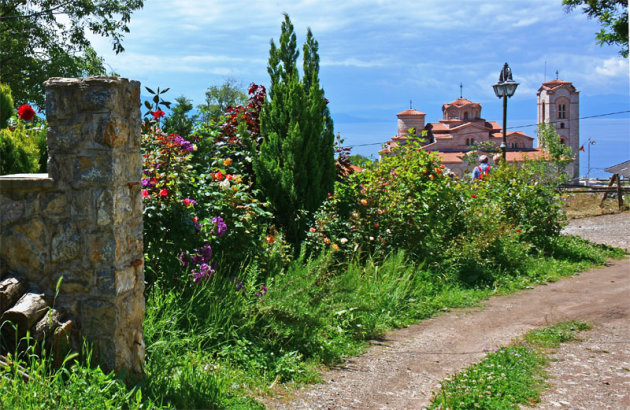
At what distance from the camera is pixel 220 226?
5.30 metres

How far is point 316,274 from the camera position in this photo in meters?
5.24

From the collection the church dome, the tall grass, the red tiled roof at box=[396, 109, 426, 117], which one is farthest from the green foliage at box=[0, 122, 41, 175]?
the church dome

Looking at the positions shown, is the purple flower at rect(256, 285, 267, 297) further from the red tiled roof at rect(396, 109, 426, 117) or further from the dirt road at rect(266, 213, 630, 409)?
the red tiled roof at rect(396, 109, 426, 117)

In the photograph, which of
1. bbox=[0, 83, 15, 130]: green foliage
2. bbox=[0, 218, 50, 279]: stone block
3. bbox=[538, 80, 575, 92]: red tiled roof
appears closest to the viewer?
bbox=[0, 218, 50, 279]: stone block

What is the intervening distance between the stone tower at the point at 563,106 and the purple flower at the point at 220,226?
313 feet

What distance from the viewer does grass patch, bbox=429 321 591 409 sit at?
3836 millimetres

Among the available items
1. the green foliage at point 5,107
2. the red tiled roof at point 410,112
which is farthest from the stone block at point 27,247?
the red tiled roof at point 410,112

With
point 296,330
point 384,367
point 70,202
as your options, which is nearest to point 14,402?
point 70,202

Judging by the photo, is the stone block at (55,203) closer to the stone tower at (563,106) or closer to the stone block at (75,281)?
the stone block at (75,281)

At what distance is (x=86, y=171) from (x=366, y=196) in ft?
15.2

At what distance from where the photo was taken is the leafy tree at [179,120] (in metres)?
7.45

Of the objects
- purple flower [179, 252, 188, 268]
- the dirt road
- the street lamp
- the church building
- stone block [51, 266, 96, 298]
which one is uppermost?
the church building

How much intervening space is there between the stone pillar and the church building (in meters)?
62.9

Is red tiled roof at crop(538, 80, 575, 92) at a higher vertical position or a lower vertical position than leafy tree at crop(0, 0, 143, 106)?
higher
